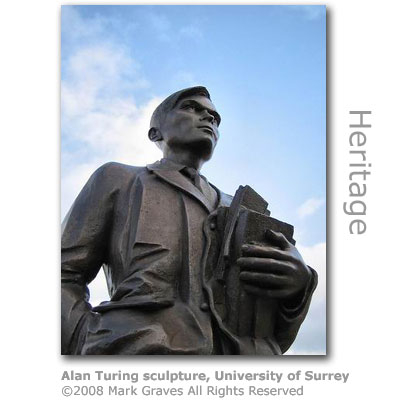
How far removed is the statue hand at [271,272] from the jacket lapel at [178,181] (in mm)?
748

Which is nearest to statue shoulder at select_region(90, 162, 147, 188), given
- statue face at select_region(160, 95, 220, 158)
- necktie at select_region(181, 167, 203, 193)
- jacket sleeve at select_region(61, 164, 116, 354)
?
jacket sleeve at select_region(61, 164, 116, 354)

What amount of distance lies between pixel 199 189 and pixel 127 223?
800mm

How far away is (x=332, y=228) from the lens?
6828 millimetres

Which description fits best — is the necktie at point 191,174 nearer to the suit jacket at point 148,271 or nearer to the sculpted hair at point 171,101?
the suit jacket at point 148,271

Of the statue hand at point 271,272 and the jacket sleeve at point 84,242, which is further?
the jacket sleeve at point 84,242

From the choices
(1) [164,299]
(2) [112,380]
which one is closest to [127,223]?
(1) [164,299]

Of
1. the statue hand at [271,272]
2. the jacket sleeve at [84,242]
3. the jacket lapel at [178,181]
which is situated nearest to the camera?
the statue hand at [271,272]

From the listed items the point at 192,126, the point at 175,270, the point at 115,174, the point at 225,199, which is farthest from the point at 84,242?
the point at 192,126

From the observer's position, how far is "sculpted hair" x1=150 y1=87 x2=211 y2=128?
7.52 m

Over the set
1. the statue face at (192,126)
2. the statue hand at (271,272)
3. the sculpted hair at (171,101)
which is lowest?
the statue hand at (271,272)

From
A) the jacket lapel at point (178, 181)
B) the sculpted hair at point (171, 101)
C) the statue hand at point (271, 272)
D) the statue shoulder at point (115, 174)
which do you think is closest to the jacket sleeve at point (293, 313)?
the statue hand at point (271, 272)

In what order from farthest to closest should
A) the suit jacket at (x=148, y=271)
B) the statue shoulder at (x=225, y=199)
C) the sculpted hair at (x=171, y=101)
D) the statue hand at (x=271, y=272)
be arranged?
1. the sculpted hair at (x=171, y=101)
2. the statue shoulder at (x=225, y=199)
3. the statue hand at (x=271, y=272)
4. the suit jacket at (x=148, y=271)

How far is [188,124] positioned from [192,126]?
0.14 ft

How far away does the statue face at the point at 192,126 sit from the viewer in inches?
288
